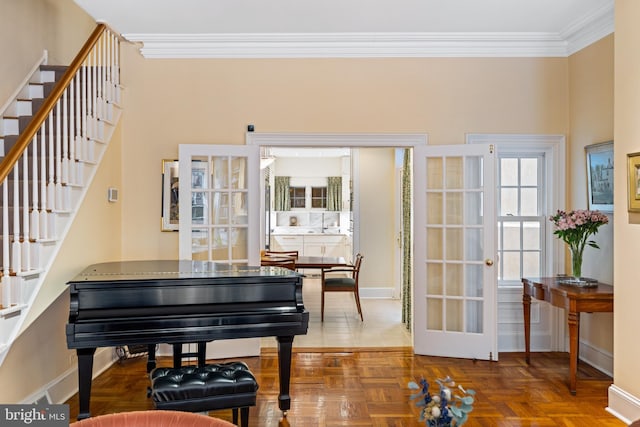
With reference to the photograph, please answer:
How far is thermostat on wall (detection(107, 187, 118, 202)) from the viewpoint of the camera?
4.19m

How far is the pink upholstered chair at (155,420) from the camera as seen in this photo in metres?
1.48

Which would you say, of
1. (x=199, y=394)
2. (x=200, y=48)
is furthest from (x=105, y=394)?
(x=200, y=48)

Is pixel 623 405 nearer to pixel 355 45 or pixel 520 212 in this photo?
pixel 520 212

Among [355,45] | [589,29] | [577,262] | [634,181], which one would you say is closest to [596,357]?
[577,262]

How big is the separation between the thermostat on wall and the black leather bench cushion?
6.98 ft

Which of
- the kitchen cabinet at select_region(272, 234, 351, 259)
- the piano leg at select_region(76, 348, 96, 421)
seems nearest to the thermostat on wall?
the piano leg at select_region(76, 348, 96, 421)

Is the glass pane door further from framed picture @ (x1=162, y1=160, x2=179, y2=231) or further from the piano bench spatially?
the piano bench

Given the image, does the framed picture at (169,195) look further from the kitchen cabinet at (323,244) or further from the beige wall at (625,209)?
the kitchen cabinet at (323,244)

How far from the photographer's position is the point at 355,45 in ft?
14.8

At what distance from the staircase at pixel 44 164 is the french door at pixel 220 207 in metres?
0.82

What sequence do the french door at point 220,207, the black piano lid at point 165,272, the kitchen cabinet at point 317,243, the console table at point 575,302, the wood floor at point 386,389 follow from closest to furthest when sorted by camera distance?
the black piano lid at point 165,272, the wood floor at point 386,389, the console table at point 575,302, the french door at point 220,207, the kitchen cabinet at point 317,243

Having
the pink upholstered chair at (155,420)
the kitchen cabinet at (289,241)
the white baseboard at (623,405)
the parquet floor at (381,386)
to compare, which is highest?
the kitchen cabinet at (289,241)

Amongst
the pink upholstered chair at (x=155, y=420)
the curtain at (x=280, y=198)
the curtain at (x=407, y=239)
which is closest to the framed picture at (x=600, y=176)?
the curtain at (x=407, y=239)

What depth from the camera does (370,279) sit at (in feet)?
24.4
